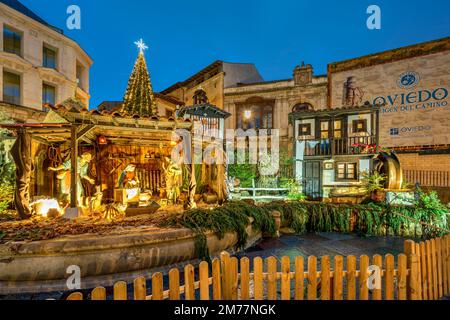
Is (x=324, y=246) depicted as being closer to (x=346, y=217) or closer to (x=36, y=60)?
(x=346, y=217)

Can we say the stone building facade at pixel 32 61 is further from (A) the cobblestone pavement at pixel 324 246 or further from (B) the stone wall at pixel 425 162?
(B) the stone wall at pixel 425 162

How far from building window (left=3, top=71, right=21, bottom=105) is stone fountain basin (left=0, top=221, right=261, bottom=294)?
782 inches

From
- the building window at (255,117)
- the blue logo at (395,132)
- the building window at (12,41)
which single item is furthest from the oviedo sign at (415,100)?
the building window at (12,41)

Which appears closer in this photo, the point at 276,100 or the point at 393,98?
the point at 393,98

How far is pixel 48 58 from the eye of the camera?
20.5 m

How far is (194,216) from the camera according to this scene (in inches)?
228

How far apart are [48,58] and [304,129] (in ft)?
79.4

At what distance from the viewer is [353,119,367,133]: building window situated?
50.5 feet

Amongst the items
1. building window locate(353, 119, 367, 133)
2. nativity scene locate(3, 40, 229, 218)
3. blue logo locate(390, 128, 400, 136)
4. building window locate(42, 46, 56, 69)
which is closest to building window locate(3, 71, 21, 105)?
building window locate(42, 46, 56, 69)

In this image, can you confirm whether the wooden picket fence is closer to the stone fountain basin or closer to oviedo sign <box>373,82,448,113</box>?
the stone fountain basin

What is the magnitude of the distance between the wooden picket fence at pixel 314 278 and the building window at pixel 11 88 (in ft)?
74.1

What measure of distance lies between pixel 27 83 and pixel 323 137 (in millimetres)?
24576

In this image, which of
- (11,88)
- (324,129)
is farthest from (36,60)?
(324,129)

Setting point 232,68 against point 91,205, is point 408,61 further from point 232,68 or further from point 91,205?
point 91,205
